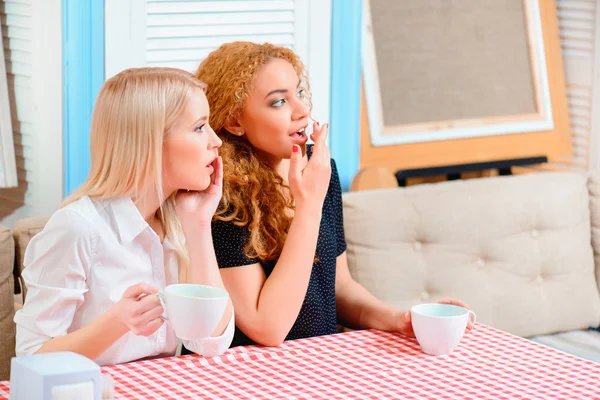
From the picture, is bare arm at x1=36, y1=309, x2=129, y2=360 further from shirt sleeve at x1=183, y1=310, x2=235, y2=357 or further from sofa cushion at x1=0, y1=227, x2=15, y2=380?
sofa cushion at x1=0, y1=227, x2=15, y2=380

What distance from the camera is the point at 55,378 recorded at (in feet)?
3.48

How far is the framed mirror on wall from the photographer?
8.89ft

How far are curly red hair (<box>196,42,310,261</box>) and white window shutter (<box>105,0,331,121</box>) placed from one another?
382mm

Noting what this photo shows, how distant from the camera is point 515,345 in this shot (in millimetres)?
1577

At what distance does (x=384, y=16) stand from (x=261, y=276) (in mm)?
1202

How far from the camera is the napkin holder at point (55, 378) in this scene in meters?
1.06

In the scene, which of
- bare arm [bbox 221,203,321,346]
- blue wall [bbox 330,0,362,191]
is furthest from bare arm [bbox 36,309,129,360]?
blue wall [bbox 330,0,362,191]

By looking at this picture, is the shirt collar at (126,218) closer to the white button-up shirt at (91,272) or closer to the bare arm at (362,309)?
the white button-up shirt at (91,272)

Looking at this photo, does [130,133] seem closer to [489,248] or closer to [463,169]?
[489,248]

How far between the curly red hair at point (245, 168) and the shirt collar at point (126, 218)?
0.74 feet

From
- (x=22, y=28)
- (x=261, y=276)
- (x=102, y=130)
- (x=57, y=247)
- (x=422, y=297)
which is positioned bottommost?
(x=422, y=297)

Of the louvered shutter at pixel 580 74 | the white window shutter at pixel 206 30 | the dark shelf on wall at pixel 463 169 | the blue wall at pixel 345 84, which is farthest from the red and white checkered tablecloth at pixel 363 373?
the louvered shutter at pixel 580 74

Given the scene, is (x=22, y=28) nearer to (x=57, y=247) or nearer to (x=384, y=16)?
(x=57, y=247)

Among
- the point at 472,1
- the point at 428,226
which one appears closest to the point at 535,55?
the point at 472,1
